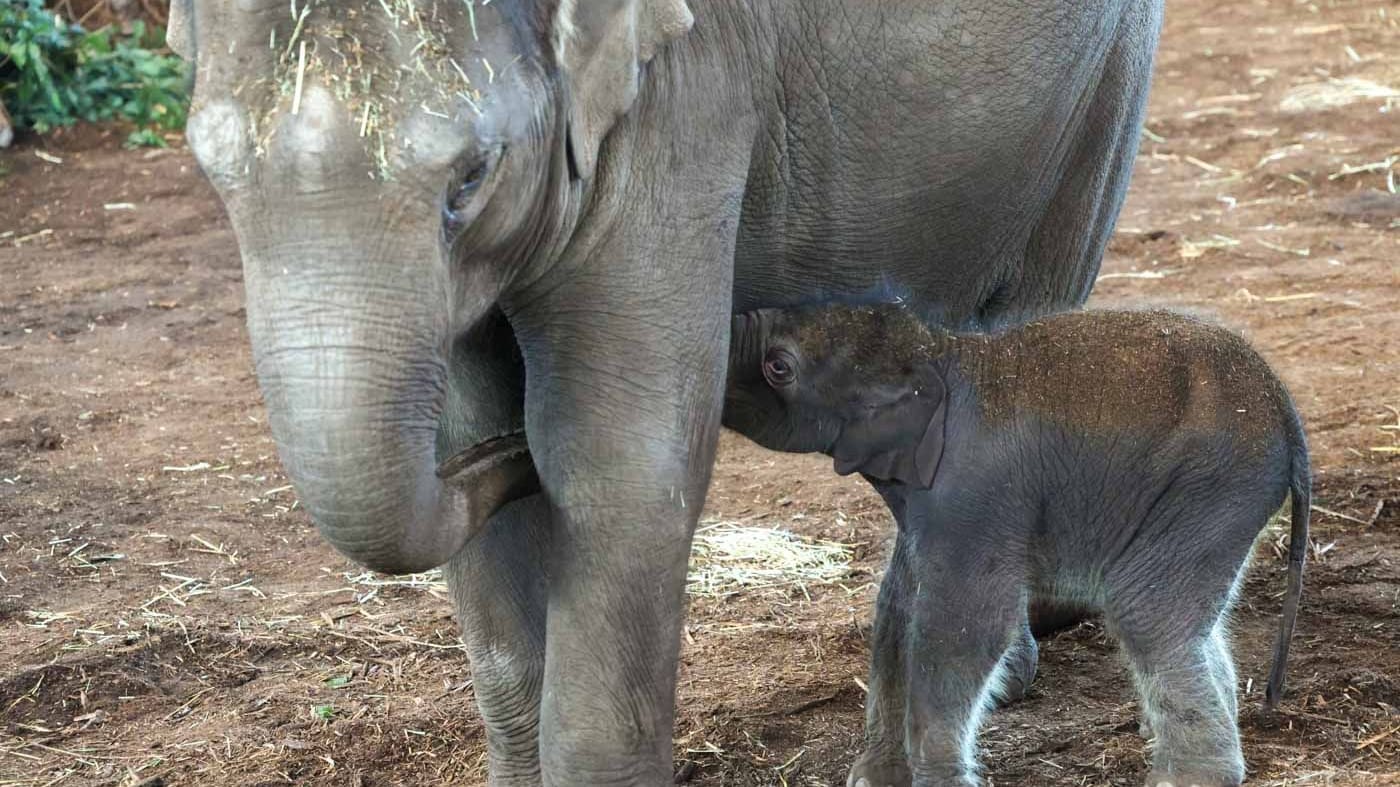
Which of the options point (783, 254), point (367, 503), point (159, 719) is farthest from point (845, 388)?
point (159, 719)

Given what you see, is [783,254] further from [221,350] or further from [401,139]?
[221,350]

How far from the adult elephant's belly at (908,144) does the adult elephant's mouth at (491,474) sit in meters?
0.72

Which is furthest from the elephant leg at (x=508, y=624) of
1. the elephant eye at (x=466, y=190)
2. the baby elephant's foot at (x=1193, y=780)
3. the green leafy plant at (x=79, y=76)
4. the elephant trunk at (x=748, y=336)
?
the green leafy plant at (x=79, y=76)

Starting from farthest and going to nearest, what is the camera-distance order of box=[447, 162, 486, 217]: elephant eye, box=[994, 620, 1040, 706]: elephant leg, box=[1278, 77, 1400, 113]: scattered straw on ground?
box=[1278, 77, 1400, 113]: scattered straw on ground < box=[994, 620, 1040, 706]: elephant leg < box=[447, 162, 486, 217]: elephant eye

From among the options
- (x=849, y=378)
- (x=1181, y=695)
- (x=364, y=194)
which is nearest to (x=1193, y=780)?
(x=1181, y=695)

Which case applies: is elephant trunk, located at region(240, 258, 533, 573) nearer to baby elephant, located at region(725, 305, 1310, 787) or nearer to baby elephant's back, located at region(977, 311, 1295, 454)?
baby elephant, located at region(725, 305, 1310, 787)

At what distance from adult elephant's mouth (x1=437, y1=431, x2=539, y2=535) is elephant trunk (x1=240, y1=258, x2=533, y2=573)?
1.05ft

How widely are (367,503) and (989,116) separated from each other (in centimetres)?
196

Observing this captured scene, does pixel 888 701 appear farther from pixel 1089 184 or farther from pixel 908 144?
pixel 1089 184

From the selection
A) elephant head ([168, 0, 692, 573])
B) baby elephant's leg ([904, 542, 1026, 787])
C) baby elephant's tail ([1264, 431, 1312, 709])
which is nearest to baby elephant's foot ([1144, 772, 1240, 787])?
baby elephant's tail ([1264, 431, 1312, 709])

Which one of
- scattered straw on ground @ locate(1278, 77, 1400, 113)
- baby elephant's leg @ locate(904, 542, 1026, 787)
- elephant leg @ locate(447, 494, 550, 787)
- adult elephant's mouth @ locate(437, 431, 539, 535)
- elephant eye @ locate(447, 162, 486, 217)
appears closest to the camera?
elephant eye @ locate(447, 162, 486, 217)

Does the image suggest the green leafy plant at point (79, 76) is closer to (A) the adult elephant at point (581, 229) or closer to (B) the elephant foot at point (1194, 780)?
(A) the adult elephant at point (581, 229)

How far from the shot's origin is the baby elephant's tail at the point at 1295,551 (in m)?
4.33

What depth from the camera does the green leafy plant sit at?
1195 centimetres
